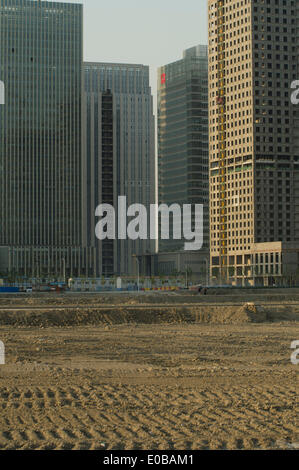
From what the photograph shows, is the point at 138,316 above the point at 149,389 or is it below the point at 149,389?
below

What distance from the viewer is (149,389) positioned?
2786 centimetres

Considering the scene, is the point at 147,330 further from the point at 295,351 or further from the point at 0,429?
the point at 0,429

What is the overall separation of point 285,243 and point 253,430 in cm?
18095

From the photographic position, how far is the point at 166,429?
2112cm

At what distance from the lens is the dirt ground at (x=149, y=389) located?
2034 cm

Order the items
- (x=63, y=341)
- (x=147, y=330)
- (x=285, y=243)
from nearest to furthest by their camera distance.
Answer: (x=63, y=341)
(x=147, y=330)
(x=285, y=243)

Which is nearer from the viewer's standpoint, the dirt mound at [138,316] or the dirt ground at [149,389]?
the dirt ground at [149,389]

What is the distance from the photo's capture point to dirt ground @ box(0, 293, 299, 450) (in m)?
20.3

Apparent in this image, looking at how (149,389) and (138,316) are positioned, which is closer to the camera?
(149,389)

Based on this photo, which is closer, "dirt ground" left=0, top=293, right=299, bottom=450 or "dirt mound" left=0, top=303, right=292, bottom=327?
"dirt ground" left=0, top=293, right=299, bottom=450
